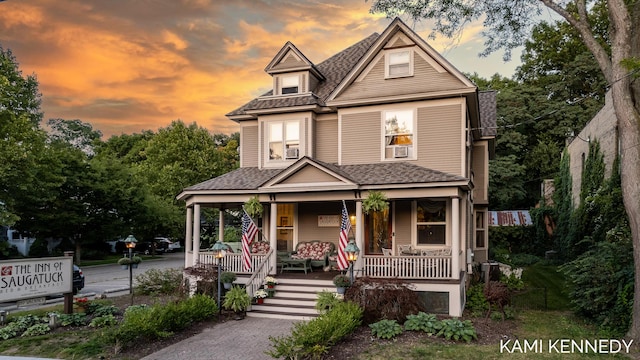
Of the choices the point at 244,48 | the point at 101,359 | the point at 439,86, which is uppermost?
the point at 244,48

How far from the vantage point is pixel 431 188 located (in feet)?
44.0

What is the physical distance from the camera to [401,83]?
50.9 ft

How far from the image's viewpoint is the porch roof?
44.8 feet

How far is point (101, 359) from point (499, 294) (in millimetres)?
10217

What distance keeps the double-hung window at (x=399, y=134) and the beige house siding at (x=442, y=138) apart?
0.33 m

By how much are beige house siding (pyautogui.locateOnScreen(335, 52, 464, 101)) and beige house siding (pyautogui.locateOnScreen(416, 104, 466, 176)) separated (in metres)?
0.72

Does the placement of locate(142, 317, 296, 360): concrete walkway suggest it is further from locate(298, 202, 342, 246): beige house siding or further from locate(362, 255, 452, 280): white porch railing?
locate(298, 202, 342, 246): beige house siding

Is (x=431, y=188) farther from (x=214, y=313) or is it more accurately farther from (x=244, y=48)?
(x=244, y=48)

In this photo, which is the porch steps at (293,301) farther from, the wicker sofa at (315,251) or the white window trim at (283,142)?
the white window trim at (283,142)

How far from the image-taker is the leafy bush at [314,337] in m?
8.33

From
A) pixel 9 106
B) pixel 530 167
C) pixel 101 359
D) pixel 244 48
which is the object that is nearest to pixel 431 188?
pixel 244 48

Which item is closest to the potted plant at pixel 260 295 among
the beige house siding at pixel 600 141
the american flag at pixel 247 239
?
the american flag at pixel 247 239

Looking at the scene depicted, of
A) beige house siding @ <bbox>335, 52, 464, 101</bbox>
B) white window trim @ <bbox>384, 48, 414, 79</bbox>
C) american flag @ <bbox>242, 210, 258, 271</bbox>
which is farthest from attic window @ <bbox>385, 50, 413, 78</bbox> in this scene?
american flag @ <bbox>242, 210, 258, 271</bbox>

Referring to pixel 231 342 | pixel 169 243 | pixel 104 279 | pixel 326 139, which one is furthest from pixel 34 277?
pixel 169 243
